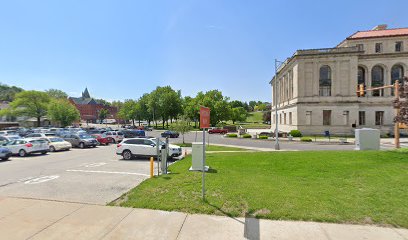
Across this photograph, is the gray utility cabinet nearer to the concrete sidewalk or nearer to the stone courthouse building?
the concrete sidewalk

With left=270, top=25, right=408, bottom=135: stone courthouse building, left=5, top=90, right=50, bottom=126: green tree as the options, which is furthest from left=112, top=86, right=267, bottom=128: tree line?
left=5, top=90, right=50, bottom=126: green tree

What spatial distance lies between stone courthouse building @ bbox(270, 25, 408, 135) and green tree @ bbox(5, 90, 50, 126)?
206 feet

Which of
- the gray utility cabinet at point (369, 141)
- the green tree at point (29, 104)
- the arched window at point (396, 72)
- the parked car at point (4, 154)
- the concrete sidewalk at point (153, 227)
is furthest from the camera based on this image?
the green tree at point (29, 104)

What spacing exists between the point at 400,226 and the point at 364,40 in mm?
59479

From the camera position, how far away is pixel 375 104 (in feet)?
154

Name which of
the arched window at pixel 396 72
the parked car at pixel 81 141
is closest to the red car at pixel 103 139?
the parked car at pixel 81 141

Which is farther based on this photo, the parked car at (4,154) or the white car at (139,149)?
the white car at (139,149)

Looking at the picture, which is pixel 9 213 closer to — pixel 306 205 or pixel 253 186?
pixel 253 186

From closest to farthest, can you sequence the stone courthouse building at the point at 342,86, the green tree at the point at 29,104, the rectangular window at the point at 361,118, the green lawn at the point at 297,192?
the green lawn at the point at 297,192, the stone courthouse building at the point at 342,86, the rectangular window at the point at 361,118, the green tree at the point at 29,104

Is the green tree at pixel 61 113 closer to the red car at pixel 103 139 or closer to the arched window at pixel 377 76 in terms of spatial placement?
the red car at pixel 103 139

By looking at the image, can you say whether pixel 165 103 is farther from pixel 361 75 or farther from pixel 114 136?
pixel 361 75

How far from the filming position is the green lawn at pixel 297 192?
596 cm

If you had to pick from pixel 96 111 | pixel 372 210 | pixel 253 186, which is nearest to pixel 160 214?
pixel 253 186

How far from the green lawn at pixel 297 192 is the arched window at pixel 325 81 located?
38.7 m
